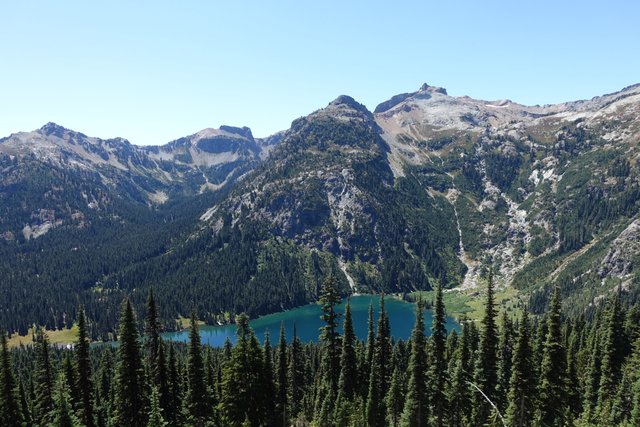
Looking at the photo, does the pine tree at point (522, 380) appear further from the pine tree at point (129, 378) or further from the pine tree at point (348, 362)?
the pine tree at point (129, 378)

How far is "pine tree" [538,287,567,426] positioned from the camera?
47.8 metres

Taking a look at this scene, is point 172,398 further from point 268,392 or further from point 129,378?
point 129,378

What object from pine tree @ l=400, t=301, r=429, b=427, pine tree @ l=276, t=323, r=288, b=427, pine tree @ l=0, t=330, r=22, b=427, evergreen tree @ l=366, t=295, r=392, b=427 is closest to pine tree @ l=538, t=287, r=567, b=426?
pine tree @ l=400, t=301, r=429, b=427

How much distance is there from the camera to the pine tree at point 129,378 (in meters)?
53.0

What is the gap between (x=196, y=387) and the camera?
2500 inches

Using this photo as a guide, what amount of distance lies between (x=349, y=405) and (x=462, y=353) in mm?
27103

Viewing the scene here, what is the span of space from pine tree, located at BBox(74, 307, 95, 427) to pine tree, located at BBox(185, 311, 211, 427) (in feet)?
39.4

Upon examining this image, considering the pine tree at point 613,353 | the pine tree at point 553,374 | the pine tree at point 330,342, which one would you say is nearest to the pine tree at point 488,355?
the pine tree at point 553,374

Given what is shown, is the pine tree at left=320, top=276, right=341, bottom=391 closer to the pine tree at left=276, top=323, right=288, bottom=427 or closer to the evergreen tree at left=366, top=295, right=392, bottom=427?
the evergreen tree at left=366, top=295, right=392, bottom=427

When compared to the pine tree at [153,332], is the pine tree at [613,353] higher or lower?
lower

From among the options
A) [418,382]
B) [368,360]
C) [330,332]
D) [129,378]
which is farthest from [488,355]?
[129,378]

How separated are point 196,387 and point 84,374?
14180mm

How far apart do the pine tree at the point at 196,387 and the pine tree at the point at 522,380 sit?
3871 centimetres

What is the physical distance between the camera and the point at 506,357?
65875mm
